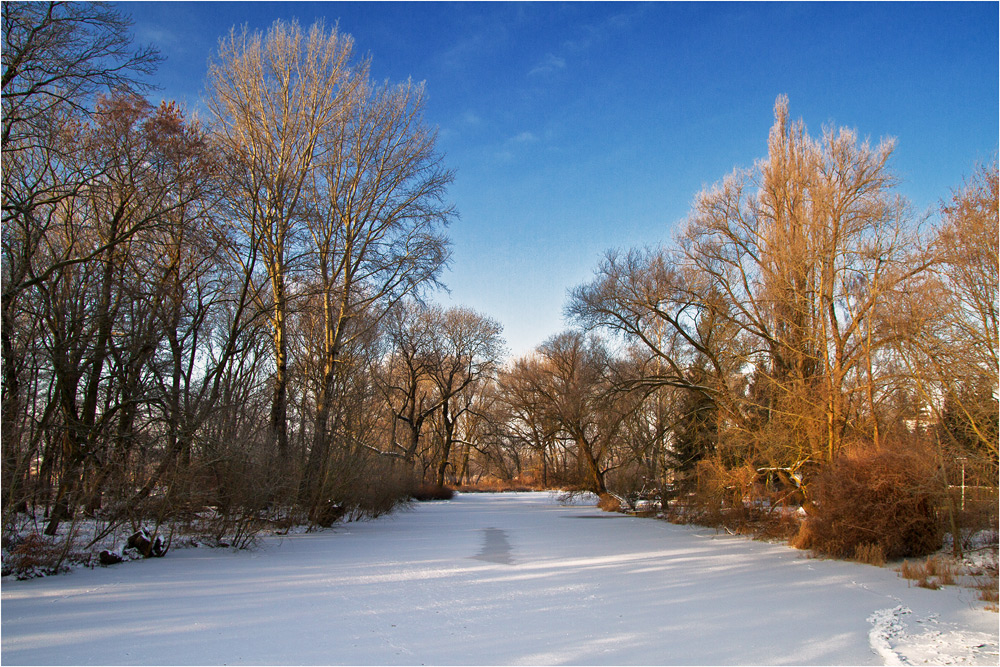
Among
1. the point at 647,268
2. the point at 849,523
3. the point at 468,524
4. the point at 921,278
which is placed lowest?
the point at 468,524

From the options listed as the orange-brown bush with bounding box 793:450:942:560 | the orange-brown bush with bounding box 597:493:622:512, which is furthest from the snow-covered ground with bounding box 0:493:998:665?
the orange-brown bush with bounding box 597:493:622:512

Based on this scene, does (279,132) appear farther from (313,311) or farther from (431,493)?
(431,493)

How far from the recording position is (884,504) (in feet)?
37.0

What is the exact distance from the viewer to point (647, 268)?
743 inches

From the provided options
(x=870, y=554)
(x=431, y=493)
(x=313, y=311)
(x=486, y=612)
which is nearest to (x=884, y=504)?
(x=870, y=554)

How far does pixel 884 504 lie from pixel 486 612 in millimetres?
7984

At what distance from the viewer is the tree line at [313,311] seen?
974cm

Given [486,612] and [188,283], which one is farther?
[188,283]

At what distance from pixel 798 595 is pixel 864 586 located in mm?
1561

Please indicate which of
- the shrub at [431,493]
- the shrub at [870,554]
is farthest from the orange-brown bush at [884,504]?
the shrub at [431,493]

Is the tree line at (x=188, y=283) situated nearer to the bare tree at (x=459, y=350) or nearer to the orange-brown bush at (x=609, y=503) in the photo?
the orange-brown bush at (x=609, y=503)

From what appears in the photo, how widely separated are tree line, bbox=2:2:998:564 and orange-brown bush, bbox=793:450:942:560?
0.80ft

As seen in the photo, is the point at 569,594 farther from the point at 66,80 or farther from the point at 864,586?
the point at 66,80

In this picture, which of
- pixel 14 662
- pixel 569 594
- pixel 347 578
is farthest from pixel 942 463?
pixel 14 662
